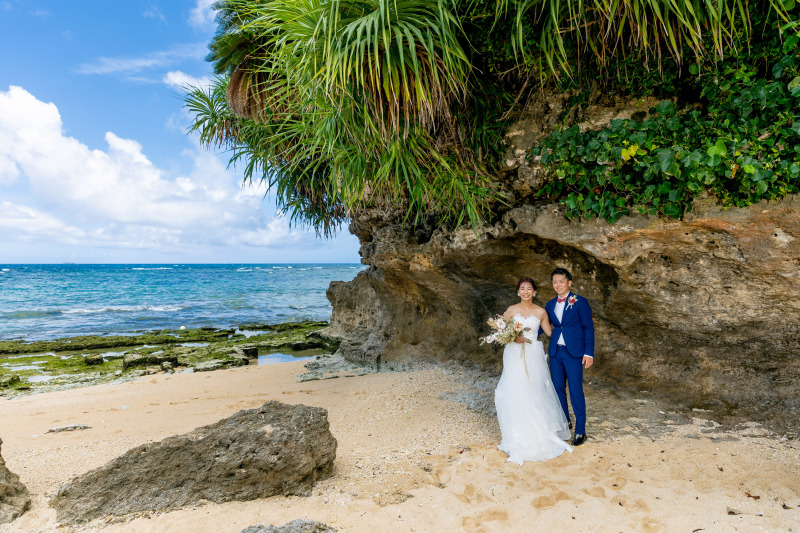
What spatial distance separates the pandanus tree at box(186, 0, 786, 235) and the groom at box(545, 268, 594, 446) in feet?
4.64

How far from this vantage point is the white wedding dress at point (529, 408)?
3.95 meters

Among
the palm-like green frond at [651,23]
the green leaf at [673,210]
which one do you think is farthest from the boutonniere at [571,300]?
the palm-like green frond at [651,23]

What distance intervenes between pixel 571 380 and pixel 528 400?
455 millimetres

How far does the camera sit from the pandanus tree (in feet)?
12.0

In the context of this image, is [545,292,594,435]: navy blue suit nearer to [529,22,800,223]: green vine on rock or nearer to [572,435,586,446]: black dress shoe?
[572,435,586,446]: black dress shoe

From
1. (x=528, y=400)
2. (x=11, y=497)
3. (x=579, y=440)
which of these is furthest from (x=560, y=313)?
(x=11, y=497)

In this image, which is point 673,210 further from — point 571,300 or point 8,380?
point 8,380

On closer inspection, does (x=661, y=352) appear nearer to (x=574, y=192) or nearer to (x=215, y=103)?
(x=574, y=192)

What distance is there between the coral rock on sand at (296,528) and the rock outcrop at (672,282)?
3478 mm

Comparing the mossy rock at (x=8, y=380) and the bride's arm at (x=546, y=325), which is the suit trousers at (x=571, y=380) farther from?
the mossy rock at (x=8, y=380)

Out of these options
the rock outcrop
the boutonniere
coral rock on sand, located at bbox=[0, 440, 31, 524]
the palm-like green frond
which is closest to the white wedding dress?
the boutonniere

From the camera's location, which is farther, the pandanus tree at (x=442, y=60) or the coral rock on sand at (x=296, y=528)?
the pandanus tree at (x=442, y=60)

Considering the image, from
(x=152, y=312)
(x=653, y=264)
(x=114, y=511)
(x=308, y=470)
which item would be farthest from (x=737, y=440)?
(x=152, y=312)

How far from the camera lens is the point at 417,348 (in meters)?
7.52
